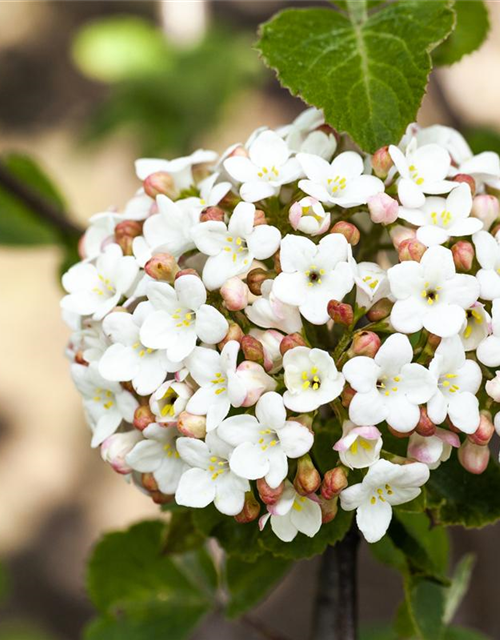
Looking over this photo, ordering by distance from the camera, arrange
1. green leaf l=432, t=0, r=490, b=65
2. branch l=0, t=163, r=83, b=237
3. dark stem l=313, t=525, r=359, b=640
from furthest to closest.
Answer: branch l=0, t=163, r=83, b=237 < green leaf l=432, t=0, r=490, b=65 < dark stem l=313, t=525, r=359, b=640

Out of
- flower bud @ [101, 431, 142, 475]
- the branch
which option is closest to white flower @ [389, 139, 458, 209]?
flower bud @ [101, 431, 142, 475]

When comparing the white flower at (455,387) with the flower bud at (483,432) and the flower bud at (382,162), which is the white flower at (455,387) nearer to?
the flower bud at (483,432)

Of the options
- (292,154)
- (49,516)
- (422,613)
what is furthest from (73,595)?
(292,154)

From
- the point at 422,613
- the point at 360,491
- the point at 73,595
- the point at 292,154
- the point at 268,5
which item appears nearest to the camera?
the point at 360,491

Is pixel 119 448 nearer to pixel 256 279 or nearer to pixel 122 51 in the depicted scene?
pixel 256 279

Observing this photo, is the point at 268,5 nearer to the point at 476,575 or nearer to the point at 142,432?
the point at 476,575

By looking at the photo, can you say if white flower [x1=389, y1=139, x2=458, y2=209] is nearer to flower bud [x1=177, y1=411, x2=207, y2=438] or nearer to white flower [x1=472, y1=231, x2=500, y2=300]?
white flower [x1=472, y1=231, x2=500, y2=300]

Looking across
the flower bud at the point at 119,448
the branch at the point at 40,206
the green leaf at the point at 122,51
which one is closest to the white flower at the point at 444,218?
the flower bud at the point at 119,448
